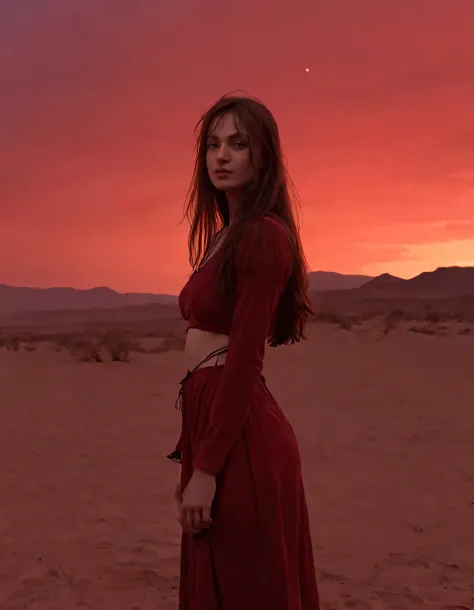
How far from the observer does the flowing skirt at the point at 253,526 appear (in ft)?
5.65

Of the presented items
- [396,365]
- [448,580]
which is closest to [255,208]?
[448,580]

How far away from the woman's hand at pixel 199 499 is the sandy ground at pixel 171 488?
2398 millimetres

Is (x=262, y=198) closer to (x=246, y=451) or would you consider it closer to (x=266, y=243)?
(x=266, y=243)

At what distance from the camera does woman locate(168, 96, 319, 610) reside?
1.67m

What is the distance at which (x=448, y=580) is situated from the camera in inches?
162

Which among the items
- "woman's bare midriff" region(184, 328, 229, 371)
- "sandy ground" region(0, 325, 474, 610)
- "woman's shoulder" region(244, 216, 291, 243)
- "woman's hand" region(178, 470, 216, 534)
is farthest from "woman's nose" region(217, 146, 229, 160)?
"sandy ground" region(0, 325, 474, 610)

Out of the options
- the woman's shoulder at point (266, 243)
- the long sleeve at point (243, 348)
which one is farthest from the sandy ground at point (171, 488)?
the woman's shoulder at point (266, 243)

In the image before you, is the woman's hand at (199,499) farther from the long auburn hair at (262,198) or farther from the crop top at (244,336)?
the long auburn hair at (262,198)

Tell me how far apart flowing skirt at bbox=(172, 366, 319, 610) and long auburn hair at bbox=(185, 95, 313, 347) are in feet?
0.89

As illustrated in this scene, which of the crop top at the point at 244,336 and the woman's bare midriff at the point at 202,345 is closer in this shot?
the crop top at the point at 244,336

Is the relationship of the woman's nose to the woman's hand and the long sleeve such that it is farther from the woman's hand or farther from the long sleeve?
the woman's hand

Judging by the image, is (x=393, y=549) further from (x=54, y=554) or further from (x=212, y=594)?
(x=212, y=594)

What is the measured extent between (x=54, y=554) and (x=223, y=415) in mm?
3395

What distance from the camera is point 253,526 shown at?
1723 millimetres
